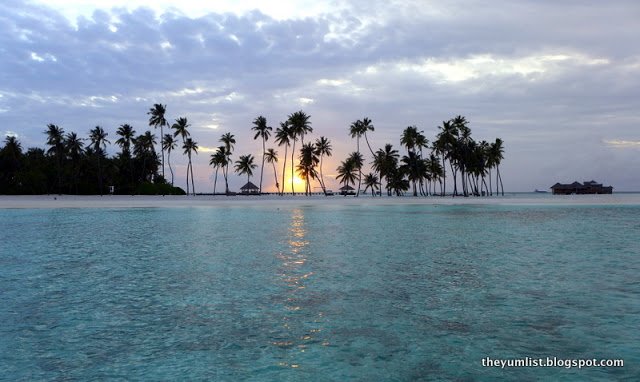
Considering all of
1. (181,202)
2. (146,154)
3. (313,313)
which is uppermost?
(146,154)

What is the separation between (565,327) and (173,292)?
9.25 m

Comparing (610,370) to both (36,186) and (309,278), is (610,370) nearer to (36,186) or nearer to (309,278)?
(309,278)

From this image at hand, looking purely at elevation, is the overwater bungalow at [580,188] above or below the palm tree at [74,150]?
below

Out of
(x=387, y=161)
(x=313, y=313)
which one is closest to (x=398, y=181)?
(x=387, y=161)

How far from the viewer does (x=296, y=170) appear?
125 metres

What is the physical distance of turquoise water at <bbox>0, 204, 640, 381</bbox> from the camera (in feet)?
23.8

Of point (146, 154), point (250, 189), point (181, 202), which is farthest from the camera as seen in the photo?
point (250, 189)

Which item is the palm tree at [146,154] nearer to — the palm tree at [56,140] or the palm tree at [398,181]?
the palm tree at [56,140]

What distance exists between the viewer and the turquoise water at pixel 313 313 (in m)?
7.26

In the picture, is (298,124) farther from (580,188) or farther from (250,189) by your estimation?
(580,188)

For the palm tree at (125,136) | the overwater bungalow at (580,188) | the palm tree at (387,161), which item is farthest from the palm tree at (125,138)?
the overwater bungalow at (580,188)

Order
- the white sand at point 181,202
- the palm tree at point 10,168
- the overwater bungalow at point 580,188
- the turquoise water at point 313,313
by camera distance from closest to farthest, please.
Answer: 1. the turquoise water at point 313,313
2. the white sand at point 181,202
3. the palm tree at point 10,168
4. the overwater bungalow at point 580,188

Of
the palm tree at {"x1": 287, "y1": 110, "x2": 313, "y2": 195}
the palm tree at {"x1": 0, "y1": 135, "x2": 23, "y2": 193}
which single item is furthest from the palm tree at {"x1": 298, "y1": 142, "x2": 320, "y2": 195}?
the palm tree at {"x1": 0, "y1": 135, "x2": 23, "y2": 193}

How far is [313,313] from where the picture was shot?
10281 mm
